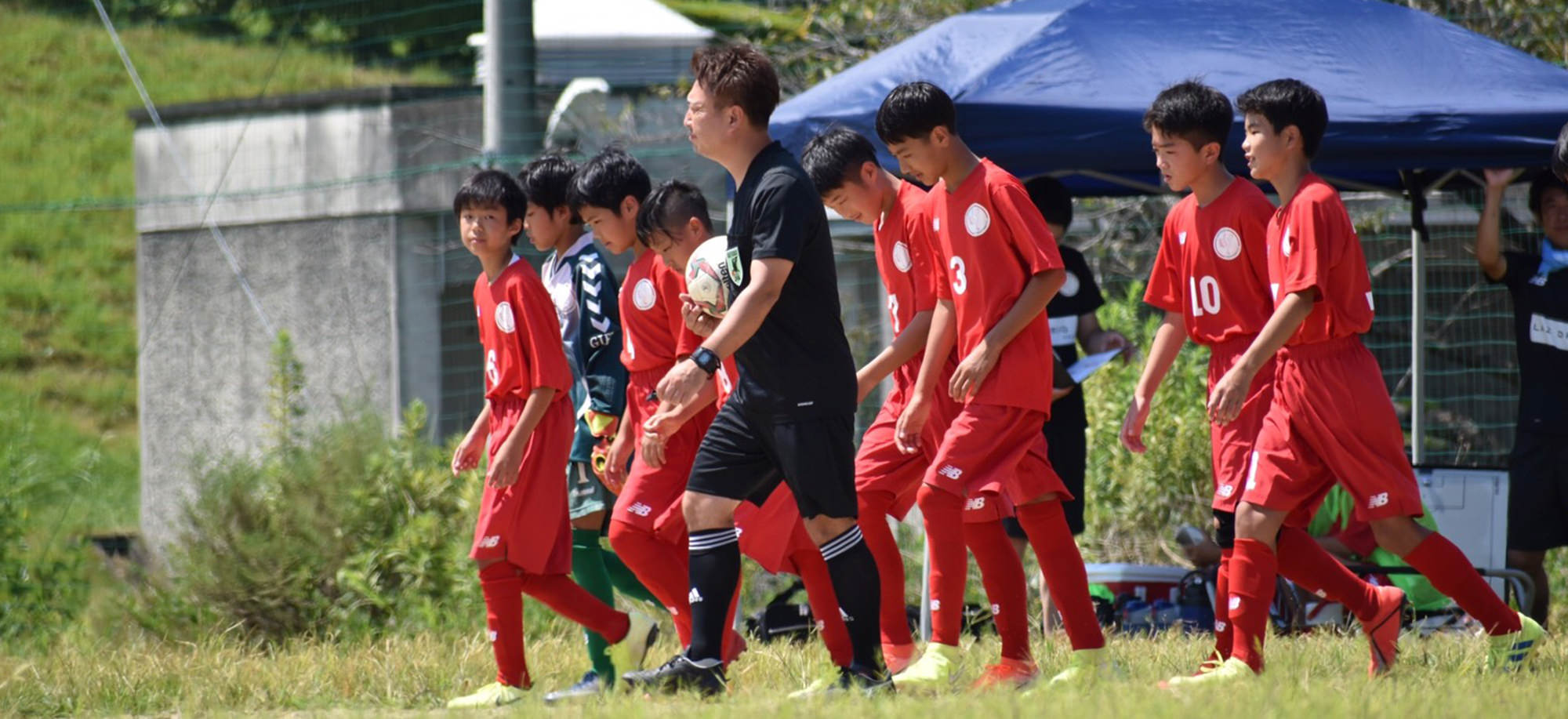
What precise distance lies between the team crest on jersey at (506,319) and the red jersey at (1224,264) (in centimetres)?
207

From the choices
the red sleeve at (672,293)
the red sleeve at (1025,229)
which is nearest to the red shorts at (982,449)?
the red sleeve at (1025,229)

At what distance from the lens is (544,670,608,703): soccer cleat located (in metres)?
5.43

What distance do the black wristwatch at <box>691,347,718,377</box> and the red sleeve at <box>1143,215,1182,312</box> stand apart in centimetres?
159

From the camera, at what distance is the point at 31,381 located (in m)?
12.3

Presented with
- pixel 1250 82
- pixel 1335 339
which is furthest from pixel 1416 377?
pixel 1335 339

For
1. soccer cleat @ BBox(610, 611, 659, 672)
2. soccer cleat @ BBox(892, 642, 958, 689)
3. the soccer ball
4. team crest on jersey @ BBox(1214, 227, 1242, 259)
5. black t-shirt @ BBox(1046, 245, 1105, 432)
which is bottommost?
soccer cleat @ BBox(610, 611, 659, 672)

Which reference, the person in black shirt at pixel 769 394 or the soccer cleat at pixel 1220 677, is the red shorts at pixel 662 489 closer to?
the person in black shirt at pixel 769 394

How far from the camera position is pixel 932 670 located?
5.09 m

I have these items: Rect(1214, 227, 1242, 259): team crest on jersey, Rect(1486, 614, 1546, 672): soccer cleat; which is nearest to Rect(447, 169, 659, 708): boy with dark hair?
Rect(1214, 227, 1242, 259): team crest on jersey

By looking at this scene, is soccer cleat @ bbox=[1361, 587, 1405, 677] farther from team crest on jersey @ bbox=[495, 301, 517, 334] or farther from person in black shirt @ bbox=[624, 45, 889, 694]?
team crest on jersey @ bbox=[495, 301, 517, 334]

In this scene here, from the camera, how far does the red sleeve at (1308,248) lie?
475 cm

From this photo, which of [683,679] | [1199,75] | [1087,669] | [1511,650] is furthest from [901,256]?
[1511,650]

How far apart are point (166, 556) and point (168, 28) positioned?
19.4 ft

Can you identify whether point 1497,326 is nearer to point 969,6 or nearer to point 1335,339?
point 969,6
